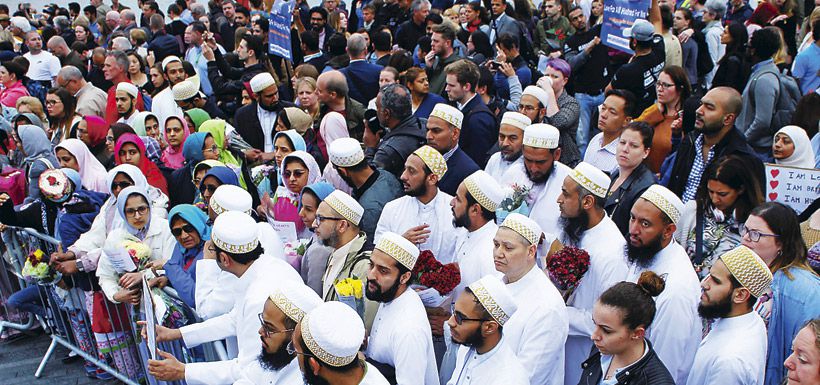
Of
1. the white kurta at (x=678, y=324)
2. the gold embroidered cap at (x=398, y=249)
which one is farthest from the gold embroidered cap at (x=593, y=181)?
the gold embroidered cap at (x=398, y=249)

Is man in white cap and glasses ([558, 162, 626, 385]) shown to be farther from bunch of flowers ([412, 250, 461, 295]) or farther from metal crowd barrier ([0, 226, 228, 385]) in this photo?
metal crowd barrier ([0, 226, 228, 385])

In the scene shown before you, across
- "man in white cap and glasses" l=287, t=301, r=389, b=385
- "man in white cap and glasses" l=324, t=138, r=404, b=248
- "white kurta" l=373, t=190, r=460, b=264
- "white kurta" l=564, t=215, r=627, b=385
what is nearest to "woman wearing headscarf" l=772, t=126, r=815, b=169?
"white kurta" l=564, t=215, r=627, b=385

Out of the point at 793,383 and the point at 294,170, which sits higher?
the point at 793,383

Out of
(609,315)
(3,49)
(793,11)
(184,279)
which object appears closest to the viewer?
(609,315)

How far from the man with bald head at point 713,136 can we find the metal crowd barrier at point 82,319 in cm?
384

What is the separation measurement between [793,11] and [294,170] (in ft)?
26.7

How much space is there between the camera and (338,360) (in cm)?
334

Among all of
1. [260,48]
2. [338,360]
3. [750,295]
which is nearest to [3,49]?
[260,48]

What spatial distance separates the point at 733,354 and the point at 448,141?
3.20 meters

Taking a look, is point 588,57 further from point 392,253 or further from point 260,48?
point 392,253

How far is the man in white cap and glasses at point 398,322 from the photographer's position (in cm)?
407

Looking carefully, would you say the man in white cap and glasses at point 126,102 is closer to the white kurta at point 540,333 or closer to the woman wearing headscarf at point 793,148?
the white kurta at point 540,333

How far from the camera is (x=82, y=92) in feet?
32.8

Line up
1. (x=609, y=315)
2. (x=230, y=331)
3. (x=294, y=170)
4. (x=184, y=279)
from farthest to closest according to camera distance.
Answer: (x=294, y=170)
(x=184, y=279)
(x=230, y=331)
(x=609, y=315)
